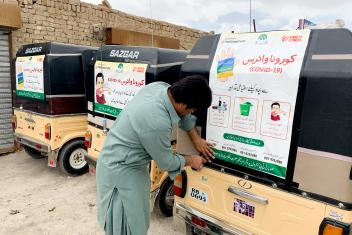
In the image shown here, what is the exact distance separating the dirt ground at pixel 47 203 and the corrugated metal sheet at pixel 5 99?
2.99 feet

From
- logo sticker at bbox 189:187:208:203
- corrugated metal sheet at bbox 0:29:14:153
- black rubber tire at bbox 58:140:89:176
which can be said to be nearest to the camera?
logo sticker at bbox 189:187:208:203

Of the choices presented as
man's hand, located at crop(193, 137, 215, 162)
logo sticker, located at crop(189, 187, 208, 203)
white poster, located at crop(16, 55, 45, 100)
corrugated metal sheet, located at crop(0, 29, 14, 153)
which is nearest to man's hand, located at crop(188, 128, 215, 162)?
man's hand, located at crop(193, 137, 215, 162)

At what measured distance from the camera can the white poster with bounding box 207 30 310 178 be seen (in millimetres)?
2473

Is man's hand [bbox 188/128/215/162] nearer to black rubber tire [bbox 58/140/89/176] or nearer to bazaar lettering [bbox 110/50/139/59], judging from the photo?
bazaar lettering [bbox 110/50/139/59]

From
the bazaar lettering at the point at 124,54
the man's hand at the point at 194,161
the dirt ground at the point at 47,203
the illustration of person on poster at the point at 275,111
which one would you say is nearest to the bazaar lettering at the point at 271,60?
the illustration of person on poster at the point at 275,111

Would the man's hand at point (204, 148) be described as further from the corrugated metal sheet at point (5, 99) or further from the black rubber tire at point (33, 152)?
the corrugated metal sheet at point (5, 99)

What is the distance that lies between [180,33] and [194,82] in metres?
10.9

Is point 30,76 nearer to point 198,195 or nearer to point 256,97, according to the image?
point 198,195

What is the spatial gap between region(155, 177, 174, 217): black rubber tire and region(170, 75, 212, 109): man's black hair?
7.55ft

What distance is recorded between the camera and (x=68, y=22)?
925 cm

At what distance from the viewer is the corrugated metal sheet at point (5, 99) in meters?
7.83

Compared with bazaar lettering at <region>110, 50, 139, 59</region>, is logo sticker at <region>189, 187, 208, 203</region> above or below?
below

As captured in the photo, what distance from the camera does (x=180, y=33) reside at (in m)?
12.9

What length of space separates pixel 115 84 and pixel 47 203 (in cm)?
222
